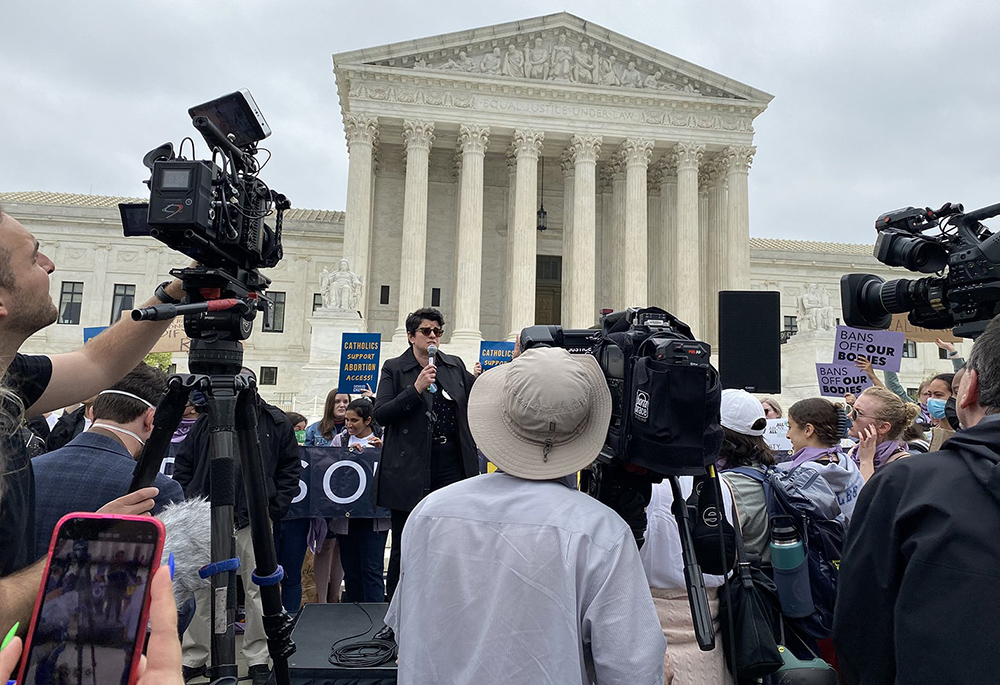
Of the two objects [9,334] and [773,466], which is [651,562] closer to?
[773,466]

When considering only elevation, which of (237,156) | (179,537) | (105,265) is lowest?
(179,537)

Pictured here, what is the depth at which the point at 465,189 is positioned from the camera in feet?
93.9

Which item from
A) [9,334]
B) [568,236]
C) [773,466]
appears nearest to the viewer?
[9,334]

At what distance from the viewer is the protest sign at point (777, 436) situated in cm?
823

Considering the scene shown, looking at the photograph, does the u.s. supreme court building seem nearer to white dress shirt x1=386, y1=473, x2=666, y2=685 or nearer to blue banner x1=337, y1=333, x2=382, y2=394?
blue banner x1=337, y1=333, x2=382, y2=394

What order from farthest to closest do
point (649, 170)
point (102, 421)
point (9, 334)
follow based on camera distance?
point (649, 170) → point (102, 421) → point (9, 334)

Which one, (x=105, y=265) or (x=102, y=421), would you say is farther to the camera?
(x=105, y=265)

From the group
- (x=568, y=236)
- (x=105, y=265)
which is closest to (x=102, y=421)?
(x=568, y=236)

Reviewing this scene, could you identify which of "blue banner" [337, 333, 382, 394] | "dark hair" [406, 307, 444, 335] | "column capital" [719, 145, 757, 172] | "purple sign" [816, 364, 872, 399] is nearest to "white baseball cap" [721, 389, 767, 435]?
"dark hair" [406, 307, 444, 335]

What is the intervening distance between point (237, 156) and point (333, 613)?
11.1 feet

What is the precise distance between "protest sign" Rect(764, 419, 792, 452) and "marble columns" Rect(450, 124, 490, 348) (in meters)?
19.9

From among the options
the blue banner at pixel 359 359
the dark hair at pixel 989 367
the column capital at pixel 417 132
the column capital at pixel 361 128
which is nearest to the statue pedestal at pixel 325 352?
the column capital at pixel 361 128

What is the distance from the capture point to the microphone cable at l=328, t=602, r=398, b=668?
382cm

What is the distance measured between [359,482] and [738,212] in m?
27.9
